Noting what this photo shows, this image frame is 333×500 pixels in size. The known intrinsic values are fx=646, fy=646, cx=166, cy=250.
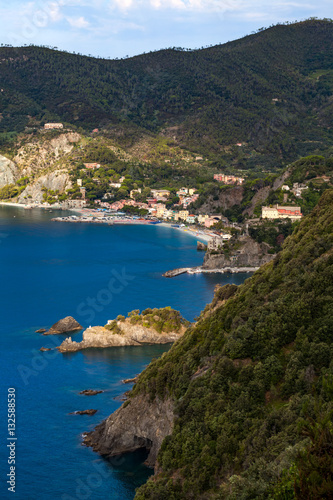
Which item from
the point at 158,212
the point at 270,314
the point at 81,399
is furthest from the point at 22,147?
the point at 270,314

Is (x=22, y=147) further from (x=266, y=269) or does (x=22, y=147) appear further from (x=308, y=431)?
(x=308, y=431)

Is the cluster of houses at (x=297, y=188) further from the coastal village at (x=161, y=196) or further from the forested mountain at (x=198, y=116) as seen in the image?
the forested mountain at (x=198, y=116)

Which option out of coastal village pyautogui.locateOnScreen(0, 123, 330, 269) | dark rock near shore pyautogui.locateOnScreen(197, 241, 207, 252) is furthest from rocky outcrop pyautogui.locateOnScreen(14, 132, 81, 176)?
dark rock near shore pyautogui.locateOnScreen(197, 241, 207, 252)

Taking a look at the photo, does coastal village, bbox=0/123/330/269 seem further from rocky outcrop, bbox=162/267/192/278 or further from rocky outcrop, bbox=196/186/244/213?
rocky outcrop, bbox=162/267/192/278

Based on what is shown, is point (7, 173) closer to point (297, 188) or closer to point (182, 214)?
point (182, 214)

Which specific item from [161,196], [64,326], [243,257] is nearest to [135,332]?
[64,326]
